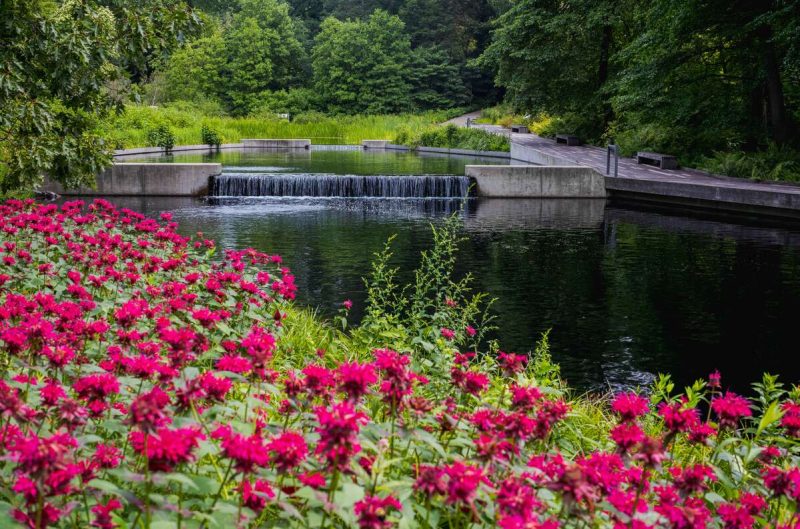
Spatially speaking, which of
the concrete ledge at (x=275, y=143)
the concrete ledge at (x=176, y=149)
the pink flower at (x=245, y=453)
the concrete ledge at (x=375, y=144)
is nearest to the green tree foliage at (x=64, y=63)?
the pink flower at (x=245, y=453)

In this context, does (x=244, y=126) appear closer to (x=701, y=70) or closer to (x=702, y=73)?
(x=701, y=70)

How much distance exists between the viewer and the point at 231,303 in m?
5.03

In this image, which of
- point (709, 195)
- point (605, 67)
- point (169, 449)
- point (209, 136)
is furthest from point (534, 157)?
point (169, 449)

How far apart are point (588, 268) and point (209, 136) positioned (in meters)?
28.5

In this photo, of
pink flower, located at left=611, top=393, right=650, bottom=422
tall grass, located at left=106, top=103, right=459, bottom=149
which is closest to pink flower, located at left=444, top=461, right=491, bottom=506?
pink flower, located at left=611, top=393, right=650, bottom=422

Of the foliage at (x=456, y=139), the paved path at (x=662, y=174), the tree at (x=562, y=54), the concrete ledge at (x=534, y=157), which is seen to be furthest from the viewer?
the foliage at (x=456, y=139)

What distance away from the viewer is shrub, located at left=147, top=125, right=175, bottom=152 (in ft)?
107

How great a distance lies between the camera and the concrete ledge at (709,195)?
16359 millimetres

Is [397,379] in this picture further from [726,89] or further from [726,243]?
[726,89]

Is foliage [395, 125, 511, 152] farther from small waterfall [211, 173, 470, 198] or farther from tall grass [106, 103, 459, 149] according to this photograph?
small waterfall [211, 173, 470, 198]

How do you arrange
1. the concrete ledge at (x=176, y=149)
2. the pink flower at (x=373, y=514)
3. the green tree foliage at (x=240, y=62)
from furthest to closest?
the green tree foliage at (x=240, y=62) → the concrete ledge at (x=176, y=149) → the pink flower at (x=373, y=514)

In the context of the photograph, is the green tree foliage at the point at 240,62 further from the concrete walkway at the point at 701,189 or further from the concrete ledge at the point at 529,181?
the concrete walkway at the point at 701,189

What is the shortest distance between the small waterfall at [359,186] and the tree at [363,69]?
126ft

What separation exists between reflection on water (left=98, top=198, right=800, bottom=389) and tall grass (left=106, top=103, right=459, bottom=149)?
→ 45.2 feet
